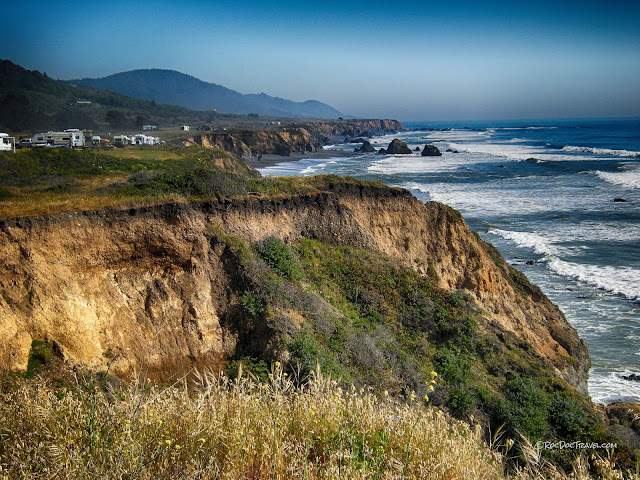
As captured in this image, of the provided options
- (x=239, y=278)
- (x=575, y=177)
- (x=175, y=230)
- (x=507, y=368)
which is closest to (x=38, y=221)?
(x=175, y=230)

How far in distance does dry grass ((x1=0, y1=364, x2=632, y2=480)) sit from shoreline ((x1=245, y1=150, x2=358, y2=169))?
215 ft

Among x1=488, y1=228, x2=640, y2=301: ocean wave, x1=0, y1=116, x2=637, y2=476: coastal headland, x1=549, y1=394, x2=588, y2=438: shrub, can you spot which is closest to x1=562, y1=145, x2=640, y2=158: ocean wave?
x1=488, y1=228, x2=640, y2=301: ocean wave

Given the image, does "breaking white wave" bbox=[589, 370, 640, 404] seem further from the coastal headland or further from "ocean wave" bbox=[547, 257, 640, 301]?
"ocean wave" bbox=[547, 257, 640, 301]

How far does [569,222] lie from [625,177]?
28571mm

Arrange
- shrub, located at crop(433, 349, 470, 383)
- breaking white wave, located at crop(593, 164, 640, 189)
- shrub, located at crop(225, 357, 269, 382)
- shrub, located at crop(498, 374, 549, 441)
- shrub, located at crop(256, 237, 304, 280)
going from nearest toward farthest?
shrub, located at crop(225, 357, 269, 382) → shrub, located at crop(498, 374, 549, 441) → shrub, located at crop(433, 349, 470, 383) → shrub, located at crop(256, 237, 304, 280) → breaking white wave, located at crop(593, 164, 640, 189)

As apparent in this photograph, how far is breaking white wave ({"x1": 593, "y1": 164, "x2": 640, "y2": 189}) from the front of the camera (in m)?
54.7

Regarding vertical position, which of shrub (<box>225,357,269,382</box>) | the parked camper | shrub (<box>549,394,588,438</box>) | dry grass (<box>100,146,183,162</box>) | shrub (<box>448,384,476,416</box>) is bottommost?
shrub (<box>549,394,588,438</box>)

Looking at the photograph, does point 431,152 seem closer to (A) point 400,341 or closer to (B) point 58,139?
(B) point 58,139

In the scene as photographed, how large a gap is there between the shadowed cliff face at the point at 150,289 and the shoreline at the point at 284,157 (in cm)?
5472

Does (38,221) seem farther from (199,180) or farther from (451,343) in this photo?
(451,343)

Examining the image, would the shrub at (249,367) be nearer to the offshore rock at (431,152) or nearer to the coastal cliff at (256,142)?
the coastal cliff at (256,142)

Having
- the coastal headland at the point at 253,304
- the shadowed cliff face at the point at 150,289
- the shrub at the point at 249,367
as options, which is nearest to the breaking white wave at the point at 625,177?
the coastal headland at the point at 253,304

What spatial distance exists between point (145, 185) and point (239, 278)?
4.90 meters

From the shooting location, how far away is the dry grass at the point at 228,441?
373cm
